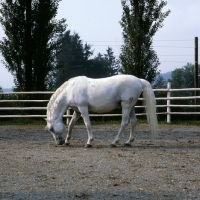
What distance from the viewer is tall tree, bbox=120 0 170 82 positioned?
885 inches

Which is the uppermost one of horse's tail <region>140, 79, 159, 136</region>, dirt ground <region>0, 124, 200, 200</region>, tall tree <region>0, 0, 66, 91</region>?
tall tree <region>0, 0, 66, 91</region>

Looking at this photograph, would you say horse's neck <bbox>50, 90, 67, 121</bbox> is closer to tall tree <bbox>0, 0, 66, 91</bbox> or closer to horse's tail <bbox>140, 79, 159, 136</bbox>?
horse's tail <bbox>140, 79, 159, 136</bbox>

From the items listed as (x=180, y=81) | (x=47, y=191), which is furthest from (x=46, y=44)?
(x=180, y=81)

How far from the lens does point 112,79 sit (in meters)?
11.0

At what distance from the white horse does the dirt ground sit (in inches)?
20.1

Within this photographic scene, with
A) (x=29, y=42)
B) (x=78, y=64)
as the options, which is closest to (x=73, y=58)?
(x=78, y=64)

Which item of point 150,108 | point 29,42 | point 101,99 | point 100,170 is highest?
point 29,42

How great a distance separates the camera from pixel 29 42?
74.4 ft

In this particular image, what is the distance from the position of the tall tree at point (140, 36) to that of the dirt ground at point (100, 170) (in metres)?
10.2

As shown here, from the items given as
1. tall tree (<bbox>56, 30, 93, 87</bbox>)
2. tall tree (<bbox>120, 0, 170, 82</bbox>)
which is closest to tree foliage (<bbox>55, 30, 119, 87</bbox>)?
tall tree (<bbox>56, 30, 93, 87</bbox>)

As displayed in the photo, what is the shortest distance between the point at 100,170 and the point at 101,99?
11.1ft

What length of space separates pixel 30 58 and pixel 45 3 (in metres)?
2.57

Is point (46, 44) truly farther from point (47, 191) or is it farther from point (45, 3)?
point (47, 191)

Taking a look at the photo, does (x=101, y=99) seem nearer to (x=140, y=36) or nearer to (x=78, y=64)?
(x=140, y=36)
